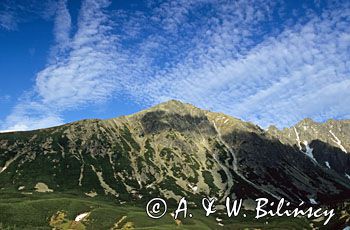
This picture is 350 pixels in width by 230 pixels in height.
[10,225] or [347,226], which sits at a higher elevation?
[10,225]

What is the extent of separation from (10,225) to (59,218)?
1524cm

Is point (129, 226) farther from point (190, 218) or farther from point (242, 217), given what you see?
point (242, 217)

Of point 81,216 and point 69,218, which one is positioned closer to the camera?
point 69,218

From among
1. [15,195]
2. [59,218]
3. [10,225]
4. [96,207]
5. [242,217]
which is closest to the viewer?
[10,225]

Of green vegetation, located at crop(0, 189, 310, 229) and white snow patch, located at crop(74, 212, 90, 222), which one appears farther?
white snow patch, located at crop(74, 212, 90, 222)

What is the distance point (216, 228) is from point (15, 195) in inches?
3475

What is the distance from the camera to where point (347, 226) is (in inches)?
5143

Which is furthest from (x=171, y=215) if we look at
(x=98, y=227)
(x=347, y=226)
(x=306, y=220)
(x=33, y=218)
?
(x=306, y=220)

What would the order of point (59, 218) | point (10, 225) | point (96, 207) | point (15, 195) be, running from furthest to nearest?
1. point (15, 195)
2. point (96, 207)
3. point (59, 218)
4. point (10, 225)

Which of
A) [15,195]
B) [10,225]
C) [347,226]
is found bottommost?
[347,226]

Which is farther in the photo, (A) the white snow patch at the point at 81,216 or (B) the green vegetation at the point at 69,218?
(A) the white snow patch at the point at 81,216

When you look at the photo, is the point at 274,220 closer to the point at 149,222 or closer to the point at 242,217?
the point at 242,217

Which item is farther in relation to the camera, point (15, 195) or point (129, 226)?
point (15, 195)

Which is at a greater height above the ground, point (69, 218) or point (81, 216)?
point (81, 216)
